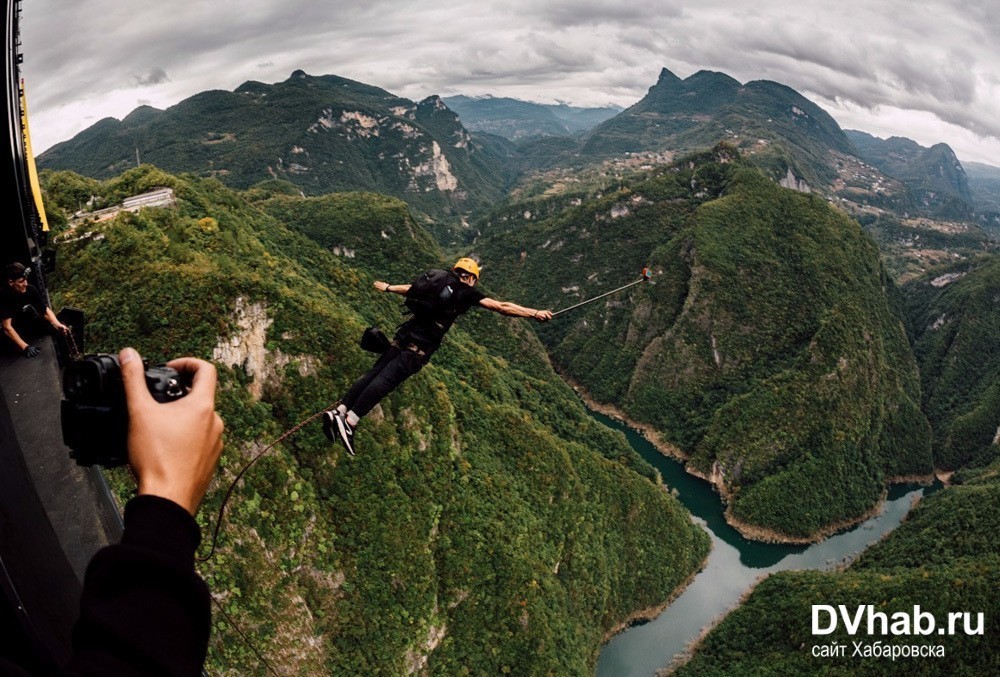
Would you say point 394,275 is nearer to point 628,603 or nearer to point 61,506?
point 628,603

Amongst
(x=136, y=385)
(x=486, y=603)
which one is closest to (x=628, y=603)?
(x=486, y=603)

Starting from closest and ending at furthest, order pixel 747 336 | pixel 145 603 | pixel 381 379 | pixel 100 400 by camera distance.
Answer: pixel 145 603
pixel 100 400
pixel 381 379
pixel 747 336

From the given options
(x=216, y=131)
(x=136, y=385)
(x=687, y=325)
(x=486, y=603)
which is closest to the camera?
(x=136, y=385)

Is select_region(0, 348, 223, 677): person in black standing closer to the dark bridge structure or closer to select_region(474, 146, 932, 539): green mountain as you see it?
the dark bridge structure

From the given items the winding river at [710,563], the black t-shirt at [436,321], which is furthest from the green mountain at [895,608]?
the black t-shirt at [436,321]

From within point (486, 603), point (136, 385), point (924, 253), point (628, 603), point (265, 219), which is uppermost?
point (136, 385)

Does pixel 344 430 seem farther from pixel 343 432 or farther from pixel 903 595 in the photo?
pixel 903 595

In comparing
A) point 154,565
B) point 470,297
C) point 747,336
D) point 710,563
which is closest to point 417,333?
point 470,297
